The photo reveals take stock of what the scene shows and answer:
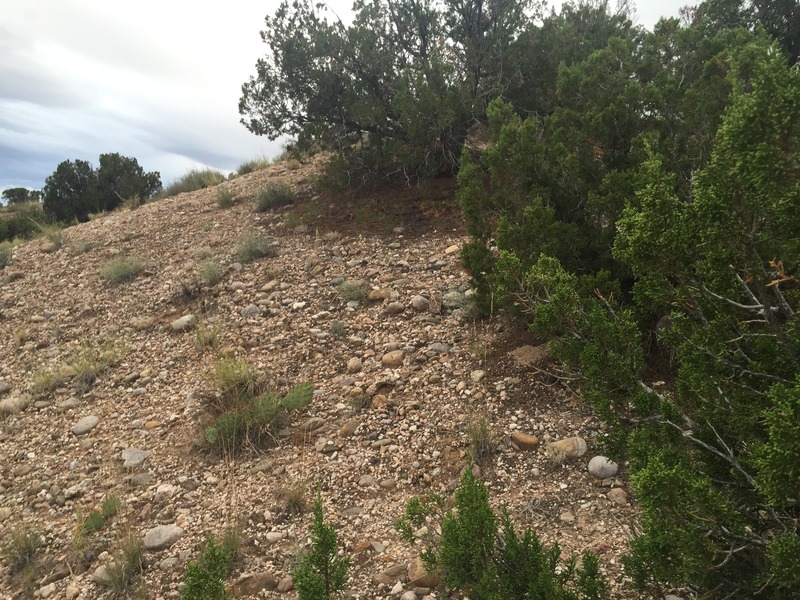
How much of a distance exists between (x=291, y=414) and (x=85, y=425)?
207cm

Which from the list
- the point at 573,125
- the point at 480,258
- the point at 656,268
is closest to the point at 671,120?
the point at 573,125

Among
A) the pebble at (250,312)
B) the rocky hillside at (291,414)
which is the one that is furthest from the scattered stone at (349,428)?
the pebble at (250,312)

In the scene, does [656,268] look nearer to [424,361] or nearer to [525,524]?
[525,524]

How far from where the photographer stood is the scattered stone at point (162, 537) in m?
3.72

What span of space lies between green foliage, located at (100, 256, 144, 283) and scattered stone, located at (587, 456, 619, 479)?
22.6ft

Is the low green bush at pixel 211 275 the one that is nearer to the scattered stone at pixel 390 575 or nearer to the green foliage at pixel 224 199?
the green foliage at pixel 224 199

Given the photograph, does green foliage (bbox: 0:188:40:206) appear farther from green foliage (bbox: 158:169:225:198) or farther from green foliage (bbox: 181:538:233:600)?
green foliage (bbox: 181:538:233:600)

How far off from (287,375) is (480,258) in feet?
6.78

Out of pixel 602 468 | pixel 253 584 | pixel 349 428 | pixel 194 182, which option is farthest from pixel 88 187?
pixel 602 468

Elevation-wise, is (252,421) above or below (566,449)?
above

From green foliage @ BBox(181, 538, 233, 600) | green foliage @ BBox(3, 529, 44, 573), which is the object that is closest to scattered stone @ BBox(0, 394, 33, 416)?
green foliage @ BBox(3, 529, 44, 573)

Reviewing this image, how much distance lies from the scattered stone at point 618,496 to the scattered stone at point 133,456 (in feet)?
11.6

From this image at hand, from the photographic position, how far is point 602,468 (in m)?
3.51

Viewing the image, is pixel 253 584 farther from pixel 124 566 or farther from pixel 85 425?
pixel 85 425
